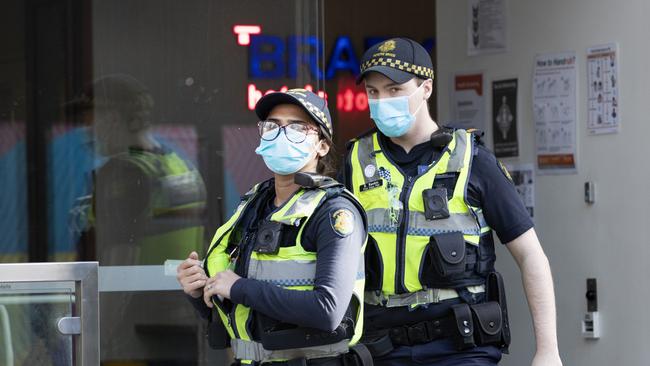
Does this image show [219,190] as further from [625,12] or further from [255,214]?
[625,12]

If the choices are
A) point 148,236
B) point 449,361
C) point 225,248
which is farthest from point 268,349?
point 148,236

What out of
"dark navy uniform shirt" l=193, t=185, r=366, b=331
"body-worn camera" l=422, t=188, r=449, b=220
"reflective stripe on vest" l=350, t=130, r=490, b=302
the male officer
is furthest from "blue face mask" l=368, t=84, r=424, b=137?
"dark navy uniform shirt" l=193, t=185, r=366, b=331

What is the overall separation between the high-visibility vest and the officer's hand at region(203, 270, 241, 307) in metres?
0.07

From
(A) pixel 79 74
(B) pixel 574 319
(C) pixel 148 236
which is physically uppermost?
(A) pixel 79 74

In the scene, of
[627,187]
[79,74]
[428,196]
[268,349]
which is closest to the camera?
[268,349]

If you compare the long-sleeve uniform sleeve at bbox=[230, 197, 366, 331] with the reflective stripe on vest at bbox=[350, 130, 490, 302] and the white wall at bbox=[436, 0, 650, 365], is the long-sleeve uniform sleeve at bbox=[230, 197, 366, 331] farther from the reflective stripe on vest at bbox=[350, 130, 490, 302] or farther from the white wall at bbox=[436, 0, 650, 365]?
the white wall at bbox=[436, 0, 650, 365]

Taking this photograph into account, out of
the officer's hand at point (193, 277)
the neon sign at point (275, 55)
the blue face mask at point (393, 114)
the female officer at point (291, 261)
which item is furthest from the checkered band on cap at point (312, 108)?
the neon sign at point (275, 55)

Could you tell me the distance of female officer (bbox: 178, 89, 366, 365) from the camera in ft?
10.5

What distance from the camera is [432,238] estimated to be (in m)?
3.81

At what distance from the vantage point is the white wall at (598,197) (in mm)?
5367

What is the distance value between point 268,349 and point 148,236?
6.06 ft

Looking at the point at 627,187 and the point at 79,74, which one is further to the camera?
the point at 627,187

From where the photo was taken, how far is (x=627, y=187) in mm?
5422

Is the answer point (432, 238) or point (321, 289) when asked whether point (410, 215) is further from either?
point (321, 289)
